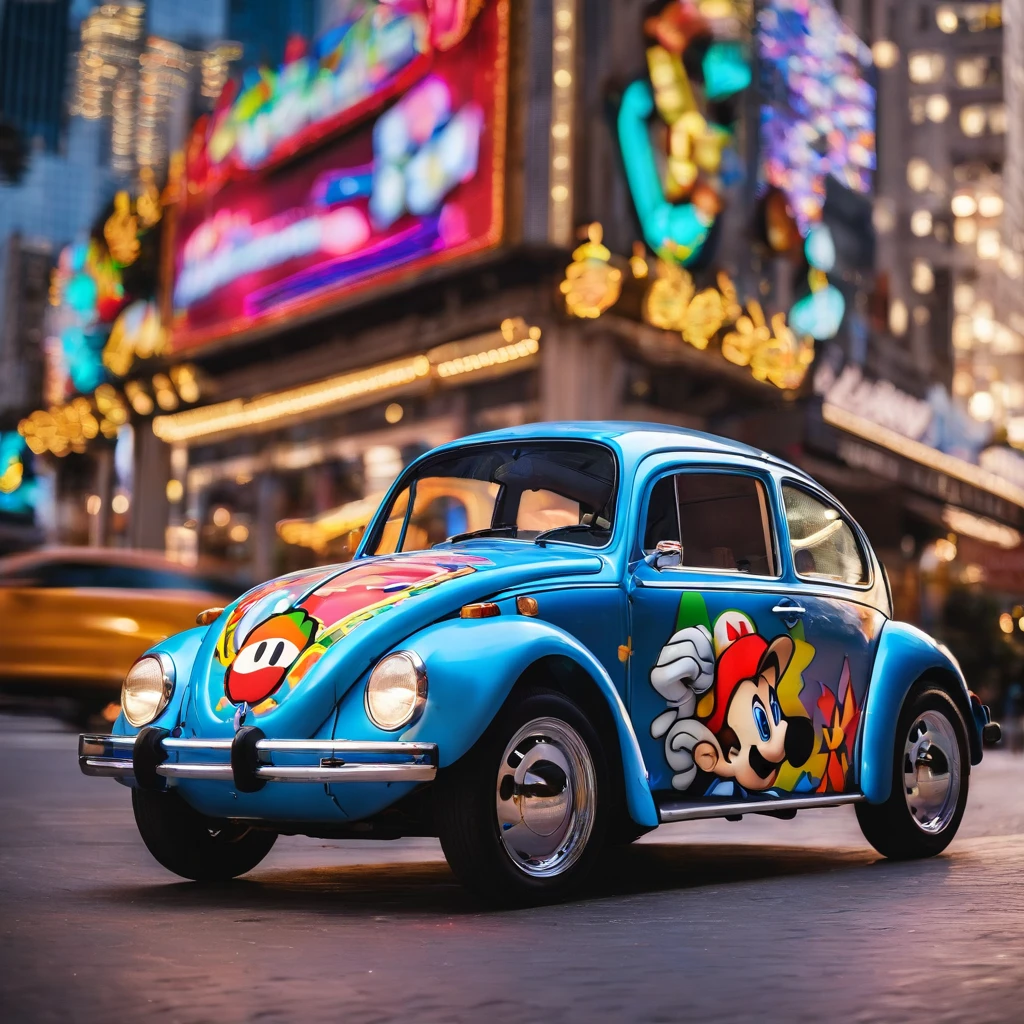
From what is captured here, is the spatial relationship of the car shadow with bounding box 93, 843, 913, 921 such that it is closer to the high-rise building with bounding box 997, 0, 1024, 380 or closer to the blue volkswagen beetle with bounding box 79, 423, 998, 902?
the blue volkswagen beetle with bounding box 79, 423, 998, 902

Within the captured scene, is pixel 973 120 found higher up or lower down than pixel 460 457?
higher up

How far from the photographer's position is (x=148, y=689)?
20.7ft

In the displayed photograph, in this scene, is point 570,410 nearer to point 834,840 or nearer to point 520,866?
point 834,840

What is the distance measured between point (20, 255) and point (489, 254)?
88232 millimetres

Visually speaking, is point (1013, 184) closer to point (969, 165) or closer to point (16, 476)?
point (969, 165)

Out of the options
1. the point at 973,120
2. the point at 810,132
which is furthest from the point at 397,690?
the point at 973,120

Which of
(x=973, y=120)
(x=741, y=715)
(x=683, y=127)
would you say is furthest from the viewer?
(x=973, y=120)

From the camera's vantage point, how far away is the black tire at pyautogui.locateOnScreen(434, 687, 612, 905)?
5562mm

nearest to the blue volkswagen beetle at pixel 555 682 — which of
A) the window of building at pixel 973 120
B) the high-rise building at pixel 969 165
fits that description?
the high-rise building at pixel 969 165

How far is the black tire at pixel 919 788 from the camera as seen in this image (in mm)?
7824

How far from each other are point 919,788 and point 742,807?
160 cm

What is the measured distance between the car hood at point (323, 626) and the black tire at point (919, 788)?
2.27 m

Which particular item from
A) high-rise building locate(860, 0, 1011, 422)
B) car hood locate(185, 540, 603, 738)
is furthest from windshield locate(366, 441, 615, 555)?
high-rise building locate(860, 0, 1011, 422)

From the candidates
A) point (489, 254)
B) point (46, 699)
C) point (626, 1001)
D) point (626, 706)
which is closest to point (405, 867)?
point (626, 706)
